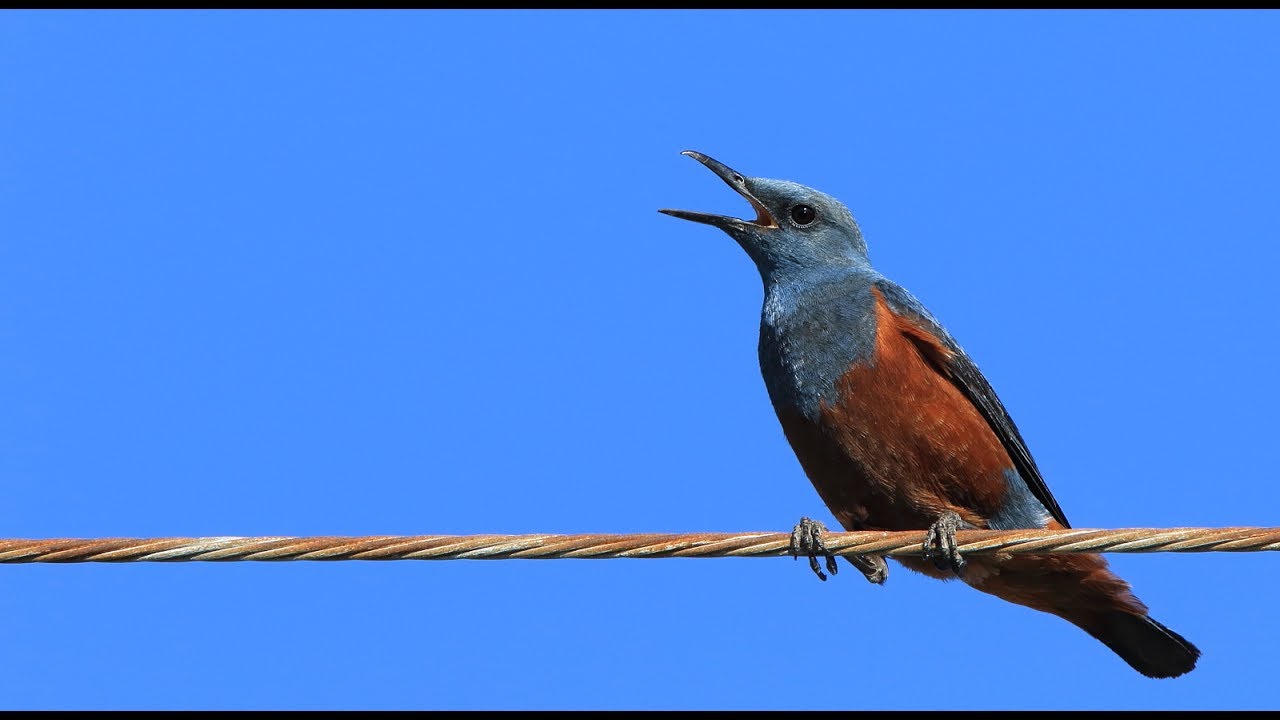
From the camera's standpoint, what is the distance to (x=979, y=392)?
8.21 metres

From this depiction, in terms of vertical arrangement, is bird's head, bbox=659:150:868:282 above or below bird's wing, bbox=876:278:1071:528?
above

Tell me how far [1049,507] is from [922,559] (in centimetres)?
97

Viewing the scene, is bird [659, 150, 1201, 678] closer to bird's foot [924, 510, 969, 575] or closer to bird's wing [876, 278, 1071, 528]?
bird's wing [876, 278, 1071, 528]

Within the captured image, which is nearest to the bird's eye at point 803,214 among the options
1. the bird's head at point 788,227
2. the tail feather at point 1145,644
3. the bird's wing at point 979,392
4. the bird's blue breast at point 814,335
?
the bird's head at point 788,227

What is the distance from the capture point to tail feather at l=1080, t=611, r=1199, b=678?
26.5ft

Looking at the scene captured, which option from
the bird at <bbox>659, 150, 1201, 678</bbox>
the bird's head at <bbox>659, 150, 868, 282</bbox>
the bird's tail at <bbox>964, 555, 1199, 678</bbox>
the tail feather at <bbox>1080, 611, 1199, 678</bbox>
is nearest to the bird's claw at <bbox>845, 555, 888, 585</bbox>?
the bird at <bbox>659, 150, 1201, 678</bbox>

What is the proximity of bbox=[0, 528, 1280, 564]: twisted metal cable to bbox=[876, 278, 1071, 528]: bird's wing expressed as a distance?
269 cm

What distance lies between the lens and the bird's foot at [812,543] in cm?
659

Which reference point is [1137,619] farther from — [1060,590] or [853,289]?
[853,289]

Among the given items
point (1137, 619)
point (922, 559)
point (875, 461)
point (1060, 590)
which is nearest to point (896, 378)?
point (875, 461)

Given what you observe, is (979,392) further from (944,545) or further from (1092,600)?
(944,545)

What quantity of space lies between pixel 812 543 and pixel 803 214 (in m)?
2.96

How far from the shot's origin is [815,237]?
897cm

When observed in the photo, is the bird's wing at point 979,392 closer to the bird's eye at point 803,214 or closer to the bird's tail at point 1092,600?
the bird's tail at point 1092,600
